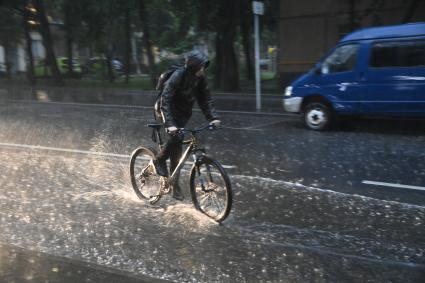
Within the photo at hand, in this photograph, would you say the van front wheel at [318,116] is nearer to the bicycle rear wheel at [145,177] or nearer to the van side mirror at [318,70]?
the van side mirror at [318,70]

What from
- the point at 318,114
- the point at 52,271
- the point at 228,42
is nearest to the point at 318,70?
the point at 318,114

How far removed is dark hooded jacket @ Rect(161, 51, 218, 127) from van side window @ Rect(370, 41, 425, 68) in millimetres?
6673

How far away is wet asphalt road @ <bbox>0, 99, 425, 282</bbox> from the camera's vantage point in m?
4.42

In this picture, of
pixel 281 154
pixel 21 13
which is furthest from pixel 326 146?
pixel 21 13

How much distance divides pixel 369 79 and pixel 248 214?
259 inches

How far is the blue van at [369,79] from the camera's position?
10.9 meters

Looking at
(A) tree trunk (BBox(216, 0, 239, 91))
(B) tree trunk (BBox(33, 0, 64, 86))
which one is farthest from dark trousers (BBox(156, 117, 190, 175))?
(B) tree trunk (BBox(33, 0, 64, 86))

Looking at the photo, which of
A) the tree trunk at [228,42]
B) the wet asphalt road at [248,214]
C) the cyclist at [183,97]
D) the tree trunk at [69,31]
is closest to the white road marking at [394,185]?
the wet asphalt road at [248,214]

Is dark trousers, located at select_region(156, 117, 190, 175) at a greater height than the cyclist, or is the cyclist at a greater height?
the cyclist

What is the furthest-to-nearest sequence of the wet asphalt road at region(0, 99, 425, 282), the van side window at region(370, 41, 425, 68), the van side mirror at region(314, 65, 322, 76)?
the van side mirror at region(314, 65, 322, 76), the van side window at region(370, 41, 425, 68), the wet asphalt road at region(0, 99, 425, 282)

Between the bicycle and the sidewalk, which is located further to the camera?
the bicycle

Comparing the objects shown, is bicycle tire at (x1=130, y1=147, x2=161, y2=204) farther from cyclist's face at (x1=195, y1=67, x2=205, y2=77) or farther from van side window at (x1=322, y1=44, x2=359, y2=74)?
van side window at (x1=322, y1=44, x2=359, y2=74)

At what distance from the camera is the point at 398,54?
11125mm

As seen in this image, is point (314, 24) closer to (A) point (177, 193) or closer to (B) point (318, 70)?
(B) point (318, 70)
